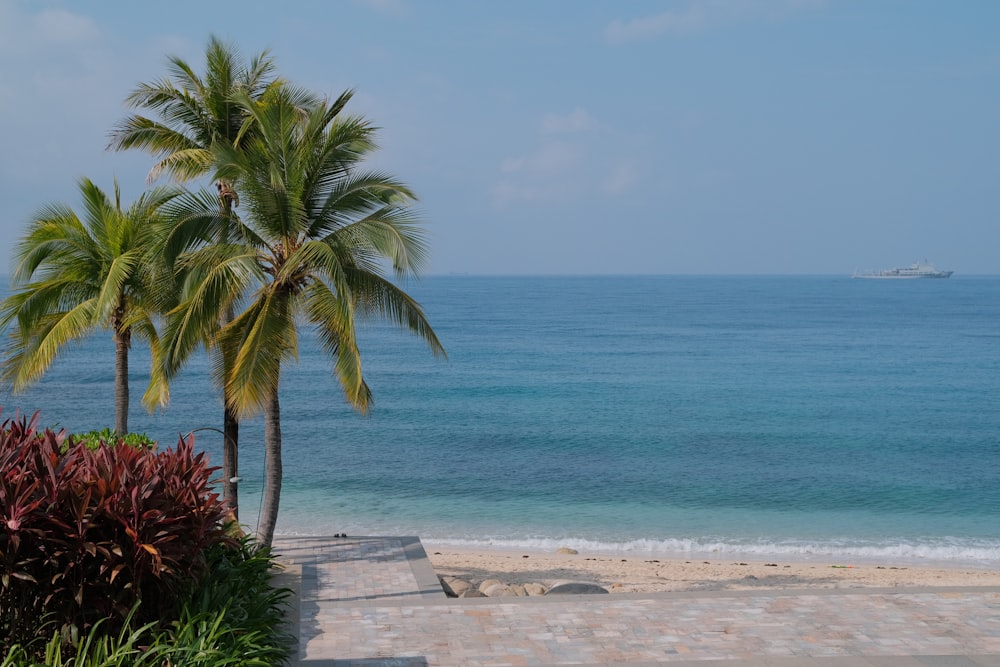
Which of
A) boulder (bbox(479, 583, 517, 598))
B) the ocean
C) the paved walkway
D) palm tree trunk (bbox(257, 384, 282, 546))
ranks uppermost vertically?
palm tree trunk (bbox(257, 384, 282, 546))

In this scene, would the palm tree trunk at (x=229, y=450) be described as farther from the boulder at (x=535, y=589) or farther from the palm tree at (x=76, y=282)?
the boulder at (x=535, y=589)

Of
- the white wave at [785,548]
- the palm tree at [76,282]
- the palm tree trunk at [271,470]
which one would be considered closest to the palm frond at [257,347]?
the palm tree trunk at [271,470]

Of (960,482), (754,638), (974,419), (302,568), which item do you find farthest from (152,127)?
(974,419)

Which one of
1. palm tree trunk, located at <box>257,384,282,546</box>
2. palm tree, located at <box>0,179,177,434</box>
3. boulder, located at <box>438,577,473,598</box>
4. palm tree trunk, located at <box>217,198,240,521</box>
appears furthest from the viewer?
palm tree, located at <box>0,179,177,434</box>

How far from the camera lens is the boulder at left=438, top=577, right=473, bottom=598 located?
41.3 ft

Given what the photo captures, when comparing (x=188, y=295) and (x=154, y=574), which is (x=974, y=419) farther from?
(x=154, y=574)

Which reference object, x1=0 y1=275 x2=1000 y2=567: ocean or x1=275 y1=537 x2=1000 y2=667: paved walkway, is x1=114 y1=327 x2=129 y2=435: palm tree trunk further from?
x1=275 y1=537 x2=1000 y2=667: paved walkway

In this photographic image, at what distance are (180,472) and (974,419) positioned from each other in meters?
39.7

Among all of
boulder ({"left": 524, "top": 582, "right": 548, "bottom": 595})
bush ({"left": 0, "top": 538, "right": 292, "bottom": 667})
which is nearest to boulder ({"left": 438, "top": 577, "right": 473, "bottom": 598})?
boulder ({"left": 524, "top": 582, "right": 548, "bottom": 595})

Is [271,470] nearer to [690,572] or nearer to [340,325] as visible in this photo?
[340,325]

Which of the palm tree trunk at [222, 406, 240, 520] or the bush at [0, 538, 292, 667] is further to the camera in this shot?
the palm tree trunk at [222, 406, 240, 520]

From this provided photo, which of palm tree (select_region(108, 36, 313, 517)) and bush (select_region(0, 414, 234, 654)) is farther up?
palm tree (select_region(108, 36, 313, 517))

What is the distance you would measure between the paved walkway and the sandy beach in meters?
5.42

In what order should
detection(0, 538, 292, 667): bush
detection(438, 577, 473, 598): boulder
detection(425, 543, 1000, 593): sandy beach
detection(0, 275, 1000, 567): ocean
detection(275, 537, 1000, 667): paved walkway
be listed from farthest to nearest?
detection(0, 275, 1000, 567): ocean → detection(425, 543, 1000, 593): sandy beach → detection(438, 577, 473, 598): boulder → detection(275, 537, 1000, 667): paved walkway → detection(0, 538, 292, 667): bush
